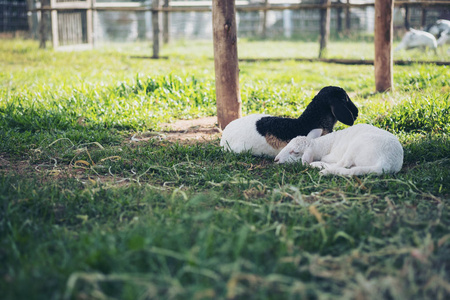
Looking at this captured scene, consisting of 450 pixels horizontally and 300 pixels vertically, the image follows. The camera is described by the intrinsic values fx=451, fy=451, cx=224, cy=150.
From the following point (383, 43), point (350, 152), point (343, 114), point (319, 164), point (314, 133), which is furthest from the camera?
point (383, 43)

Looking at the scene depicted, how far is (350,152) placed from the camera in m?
3.47

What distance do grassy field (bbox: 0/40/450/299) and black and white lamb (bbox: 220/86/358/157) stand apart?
0.17 meters

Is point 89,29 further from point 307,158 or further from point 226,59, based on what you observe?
point 307,158

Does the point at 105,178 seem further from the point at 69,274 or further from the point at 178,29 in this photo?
the point at 178,29

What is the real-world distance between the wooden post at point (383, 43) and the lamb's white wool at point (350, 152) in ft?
10.4

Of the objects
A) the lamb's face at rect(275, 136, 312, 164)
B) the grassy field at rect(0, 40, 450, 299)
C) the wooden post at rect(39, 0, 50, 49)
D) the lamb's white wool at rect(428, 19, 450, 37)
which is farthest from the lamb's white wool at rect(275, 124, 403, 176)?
the wooden post at rect(39, 0, 50, 49)

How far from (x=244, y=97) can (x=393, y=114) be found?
1.93 meters

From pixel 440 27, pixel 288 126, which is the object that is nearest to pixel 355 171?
pixel 288 126

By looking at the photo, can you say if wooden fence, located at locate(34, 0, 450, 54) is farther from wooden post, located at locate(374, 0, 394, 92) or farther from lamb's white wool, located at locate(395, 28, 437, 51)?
wooden post, located at locate(374, 0, 394, 92)

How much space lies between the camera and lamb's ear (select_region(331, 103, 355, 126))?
12.8 feet

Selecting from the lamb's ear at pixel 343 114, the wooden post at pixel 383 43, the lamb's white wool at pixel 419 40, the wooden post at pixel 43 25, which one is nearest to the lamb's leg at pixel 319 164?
the lamb's ear at pixel 343 114

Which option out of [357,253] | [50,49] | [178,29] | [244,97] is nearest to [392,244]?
[357,253]

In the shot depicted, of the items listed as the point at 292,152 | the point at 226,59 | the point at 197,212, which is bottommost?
the point at 197,212

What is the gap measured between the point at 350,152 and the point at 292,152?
501 millimetres
